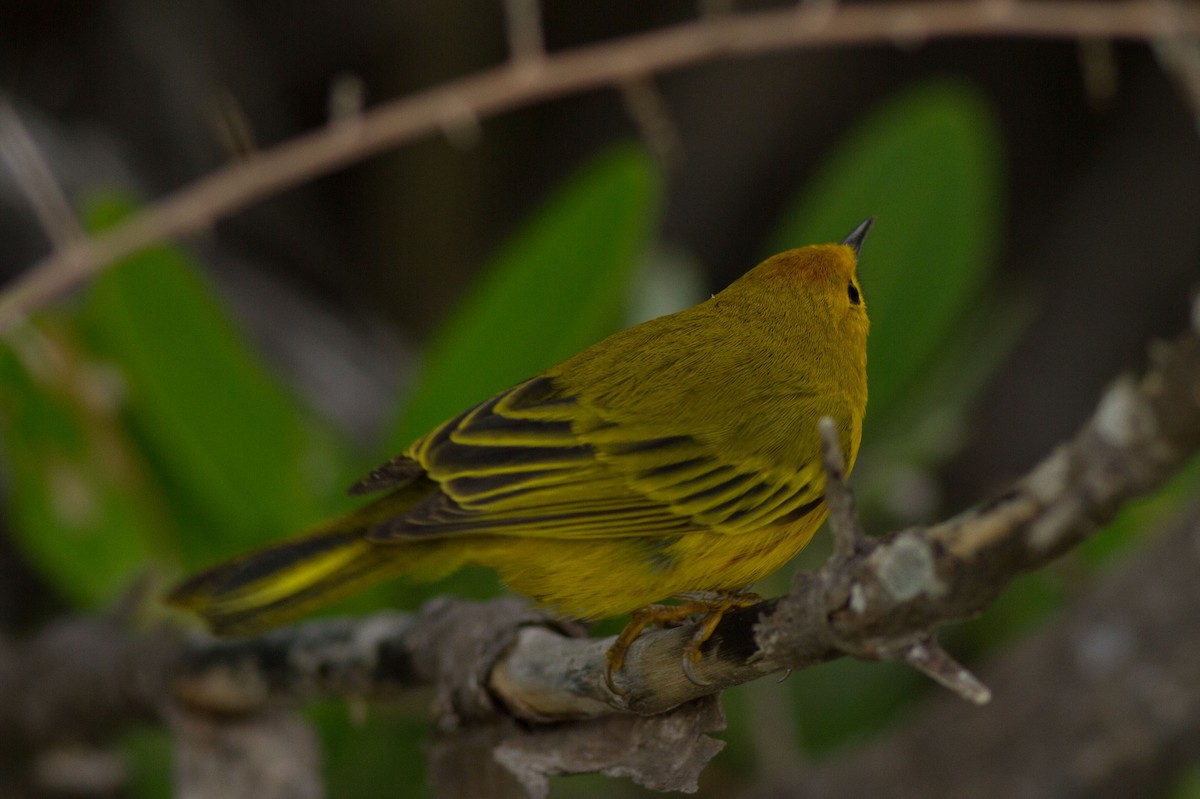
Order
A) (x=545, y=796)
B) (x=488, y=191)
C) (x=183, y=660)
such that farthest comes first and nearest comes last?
1. (x=488, y=191)
2. (x=183, y=660)
3. (x=545, y=796)

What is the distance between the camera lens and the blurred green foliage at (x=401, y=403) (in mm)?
2855

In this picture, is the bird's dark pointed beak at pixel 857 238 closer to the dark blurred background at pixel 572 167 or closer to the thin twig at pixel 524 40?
the thin twig at pixel 524 40

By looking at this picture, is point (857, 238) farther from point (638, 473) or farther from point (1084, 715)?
point (1084, 715)

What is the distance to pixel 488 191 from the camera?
5246 millimetres

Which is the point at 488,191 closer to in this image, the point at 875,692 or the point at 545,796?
the point at 875,692

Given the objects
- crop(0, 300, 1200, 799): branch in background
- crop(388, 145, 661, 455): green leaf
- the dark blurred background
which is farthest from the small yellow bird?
the dark blurred background

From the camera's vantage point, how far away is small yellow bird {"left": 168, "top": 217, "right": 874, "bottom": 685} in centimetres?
175

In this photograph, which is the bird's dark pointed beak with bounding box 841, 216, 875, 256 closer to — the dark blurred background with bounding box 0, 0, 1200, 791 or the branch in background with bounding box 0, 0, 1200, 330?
the branch in background with bounding box 0, 0, 1200, 330

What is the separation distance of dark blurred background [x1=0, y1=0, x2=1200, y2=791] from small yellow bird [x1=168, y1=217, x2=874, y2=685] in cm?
259

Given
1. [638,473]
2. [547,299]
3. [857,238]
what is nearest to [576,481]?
[638,473]

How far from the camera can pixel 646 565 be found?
68.5 inches

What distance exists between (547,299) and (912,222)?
0.84 m

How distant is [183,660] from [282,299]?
2.34 m

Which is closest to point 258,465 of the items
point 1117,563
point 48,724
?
point 48,724
